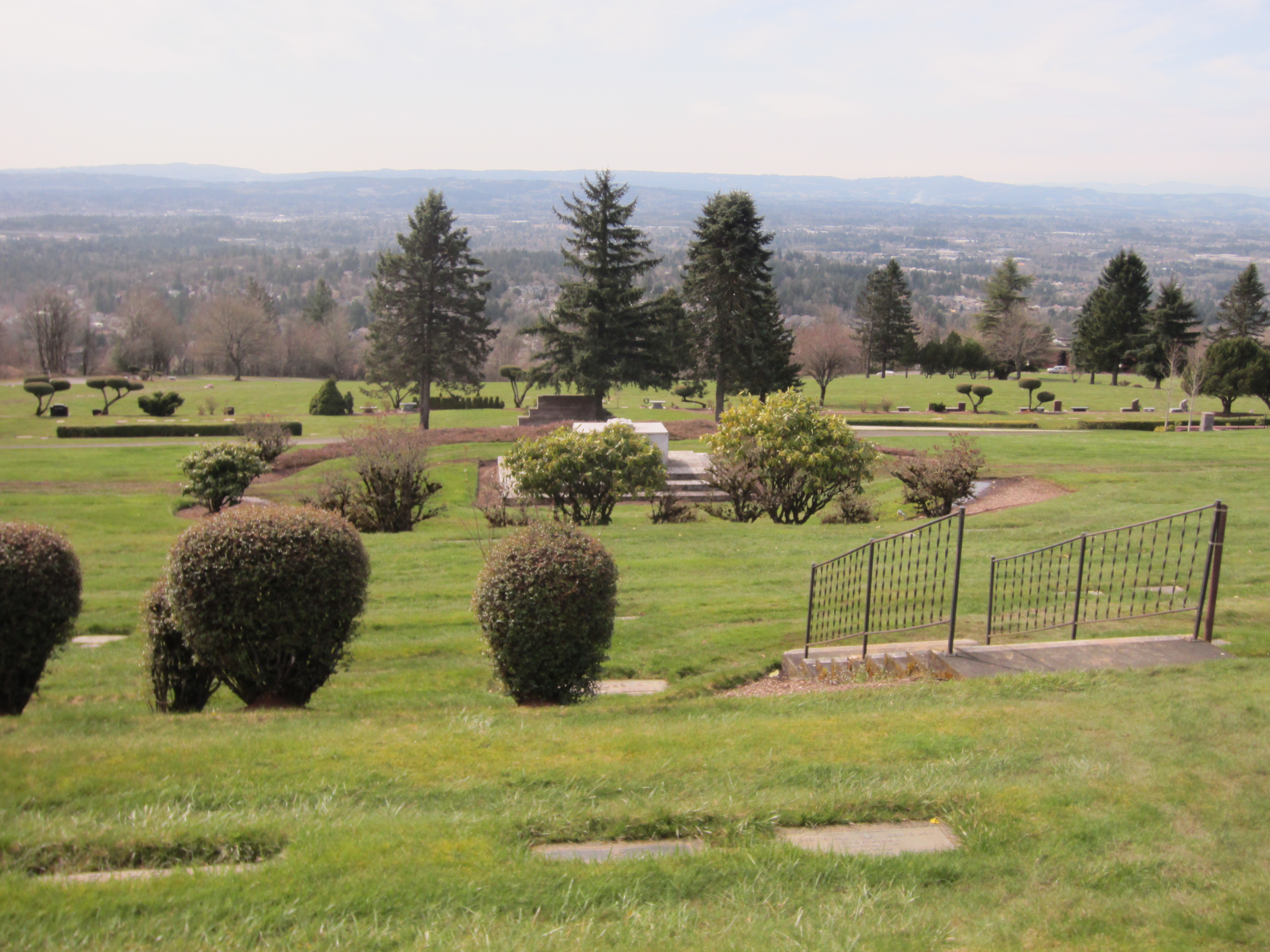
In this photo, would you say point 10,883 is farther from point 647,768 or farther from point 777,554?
point 777,554

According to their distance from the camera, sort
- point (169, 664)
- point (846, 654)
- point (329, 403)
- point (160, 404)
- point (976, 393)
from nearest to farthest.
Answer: point (169, 664) < point (846, 654) < point (160, 404) < point (329, 403) < point (976, 393)

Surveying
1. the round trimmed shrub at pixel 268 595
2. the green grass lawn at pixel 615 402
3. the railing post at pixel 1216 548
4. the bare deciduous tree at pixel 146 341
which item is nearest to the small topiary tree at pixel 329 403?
the green grass lawn at pixel 615 402

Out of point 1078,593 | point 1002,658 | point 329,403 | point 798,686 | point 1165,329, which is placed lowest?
point 329,403

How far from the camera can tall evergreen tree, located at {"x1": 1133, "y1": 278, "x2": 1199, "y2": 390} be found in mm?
57594

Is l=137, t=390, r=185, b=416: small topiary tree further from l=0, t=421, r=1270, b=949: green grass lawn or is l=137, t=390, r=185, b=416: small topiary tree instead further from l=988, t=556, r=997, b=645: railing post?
l=988, t=556, r=997, b=645: railing post

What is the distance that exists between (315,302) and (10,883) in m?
96.0

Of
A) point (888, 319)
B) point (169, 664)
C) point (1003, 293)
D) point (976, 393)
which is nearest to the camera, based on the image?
point (169, 664)

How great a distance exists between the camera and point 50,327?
254 feet

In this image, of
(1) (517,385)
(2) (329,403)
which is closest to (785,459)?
(2) (329,403)

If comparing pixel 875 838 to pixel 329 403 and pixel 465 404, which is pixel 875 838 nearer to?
pixel 329 403

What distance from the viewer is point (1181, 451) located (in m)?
25.5

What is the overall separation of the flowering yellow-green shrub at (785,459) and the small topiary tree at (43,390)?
42.5 m

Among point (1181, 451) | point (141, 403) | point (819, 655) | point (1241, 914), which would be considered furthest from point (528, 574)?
point (141, 403)

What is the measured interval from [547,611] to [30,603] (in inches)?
137
